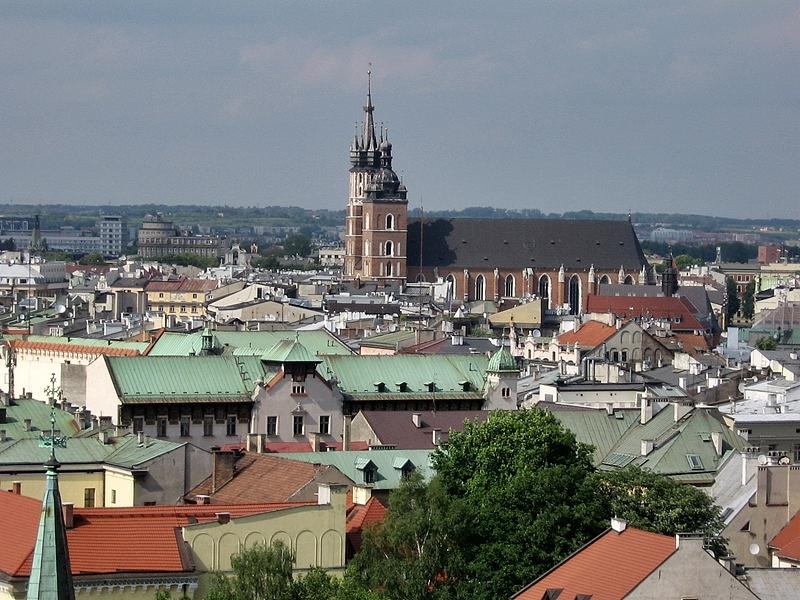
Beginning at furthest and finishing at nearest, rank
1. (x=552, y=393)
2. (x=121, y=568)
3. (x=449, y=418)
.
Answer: (x=552, y=393) < (x=449, y=418) < (x=121, y=568)

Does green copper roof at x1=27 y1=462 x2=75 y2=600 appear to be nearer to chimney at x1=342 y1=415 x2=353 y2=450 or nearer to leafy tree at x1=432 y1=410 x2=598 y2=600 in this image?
leafy tree at x1=432 y1=410 x2=598 y2=600

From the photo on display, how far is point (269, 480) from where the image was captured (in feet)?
179

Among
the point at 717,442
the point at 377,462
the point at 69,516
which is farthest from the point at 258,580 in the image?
the point at 717,442

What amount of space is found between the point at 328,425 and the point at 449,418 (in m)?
3.79

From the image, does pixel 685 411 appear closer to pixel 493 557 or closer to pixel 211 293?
pixel 493 557

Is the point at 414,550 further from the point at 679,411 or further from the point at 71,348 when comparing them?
the point at 71,348

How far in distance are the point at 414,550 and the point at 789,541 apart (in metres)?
10.1

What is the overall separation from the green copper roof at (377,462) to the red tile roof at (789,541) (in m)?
8.36

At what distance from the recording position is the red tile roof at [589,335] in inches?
4406

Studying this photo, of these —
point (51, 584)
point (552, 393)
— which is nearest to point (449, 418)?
point (552, 393)

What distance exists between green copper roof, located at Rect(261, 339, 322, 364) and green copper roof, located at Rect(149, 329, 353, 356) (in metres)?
6.39

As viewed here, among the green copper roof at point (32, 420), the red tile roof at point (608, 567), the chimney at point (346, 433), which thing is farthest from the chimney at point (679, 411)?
the red tile roof at point (608, 567)

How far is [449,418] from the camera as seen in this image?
73.7 m

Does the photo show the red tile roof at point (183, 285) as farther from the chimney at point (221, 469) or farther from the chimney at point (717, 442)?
the chimney at point (221, 469)
